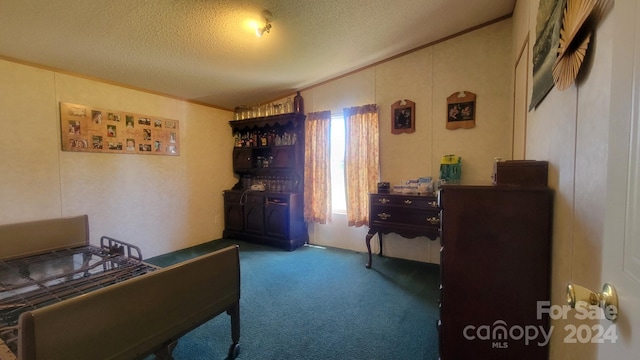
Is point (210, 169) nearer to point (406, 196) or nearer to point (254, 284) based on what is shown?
point (254, 284)

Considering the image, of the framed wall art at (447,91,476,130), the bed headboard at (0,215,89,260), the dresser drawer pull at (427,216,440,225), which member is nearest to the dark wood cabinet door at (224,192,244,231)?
the bed headboard at (0,215,89,260)

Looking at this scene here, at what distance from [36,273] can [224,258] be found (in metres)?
1.46

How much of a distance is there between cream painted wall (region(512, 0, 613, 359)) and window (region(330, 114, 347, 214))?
265cm

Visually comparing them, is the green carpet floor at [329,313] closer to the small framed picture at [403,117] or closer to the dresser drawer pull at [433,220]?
the dresser drawer pull at [433,220]

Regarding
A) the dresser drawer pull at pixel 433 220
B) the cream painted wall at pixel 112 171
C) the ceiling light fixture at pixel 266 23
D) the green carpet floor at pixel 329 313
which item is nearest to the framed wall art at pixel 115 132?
the cream painted wall at pixel 112 171

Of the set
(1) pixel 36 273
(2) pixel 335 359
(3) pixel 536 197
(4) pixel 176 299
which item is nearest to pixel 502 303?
(3) pixel 536 197

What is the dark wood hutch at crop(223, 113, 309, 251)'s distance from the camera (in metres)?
4.00

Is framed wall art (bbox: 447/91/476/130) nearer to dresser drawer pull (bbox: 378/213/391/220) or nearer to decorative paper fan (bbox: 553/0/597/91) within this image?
dresser drawer pull (bbox: 378/213/391/220)

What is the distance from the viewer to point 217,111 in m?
4.43

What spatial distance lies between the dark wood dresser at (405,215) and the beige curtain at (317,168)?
2.90 ft

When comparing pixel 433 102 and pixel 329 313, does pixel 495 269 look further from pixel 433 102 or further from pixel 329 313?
pixel 433 102

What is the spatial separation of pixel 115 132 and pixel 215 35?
6.30ft

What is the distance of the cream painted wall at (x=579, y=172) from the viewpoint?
32.5 inches

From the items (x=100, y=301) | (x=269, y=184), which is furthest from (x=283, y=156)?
(x=100, y=301)
